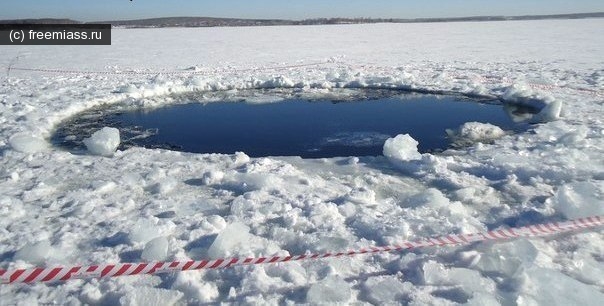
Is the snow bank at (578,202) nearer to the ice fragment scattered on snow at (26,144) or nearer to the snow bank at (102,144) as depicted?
the snow bank at (102,144)

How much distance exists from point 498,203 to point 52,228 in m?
3.99

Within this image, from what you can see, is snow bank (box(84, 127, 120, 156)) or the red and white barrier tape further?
snow bank (box(84, 127, 120, 156))

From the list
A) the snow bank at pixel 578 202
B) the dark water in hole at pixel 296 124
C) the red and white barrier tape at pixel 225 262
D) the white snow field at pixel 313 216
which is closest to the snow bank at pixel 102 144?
the white snow field at pixel 313 216

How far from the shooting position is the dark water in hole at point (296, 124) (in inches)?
259

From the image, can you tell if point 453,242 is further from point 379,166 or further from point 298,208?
point 379,166

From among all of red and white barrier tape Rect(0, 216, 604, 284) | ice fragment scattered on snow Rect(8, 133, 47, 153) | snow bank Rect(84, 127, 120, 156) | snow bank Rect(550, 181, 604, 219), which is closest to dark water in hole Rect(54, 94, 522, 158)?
ice fragment scattered on snow Rect(8, 133, 47, 153)

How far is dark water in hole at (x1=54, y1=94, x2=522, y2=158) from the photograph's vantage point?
658 cm

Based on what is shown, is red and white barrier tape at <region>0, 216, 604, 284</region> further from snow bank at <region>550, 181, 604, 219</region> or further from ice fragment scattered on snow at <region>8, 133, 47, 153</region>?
ice fragment scattered on snow at <region>8, 133, 47, 153</region>

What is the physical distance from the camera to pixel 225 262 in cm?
319

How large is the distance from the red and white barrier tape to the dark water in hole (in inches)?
108

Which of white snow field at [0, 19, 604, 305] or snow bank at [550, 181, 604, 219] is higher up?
snow bank at [550, 181, 604, 219]

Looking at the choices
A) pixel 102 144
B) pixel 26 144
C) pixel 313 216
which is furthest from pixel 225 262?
pixel 26 144

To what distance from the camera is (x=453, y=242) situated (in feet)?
11.0

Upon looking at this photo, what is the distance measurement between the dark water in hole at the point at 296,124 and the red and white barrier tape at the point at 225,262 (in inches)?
108
